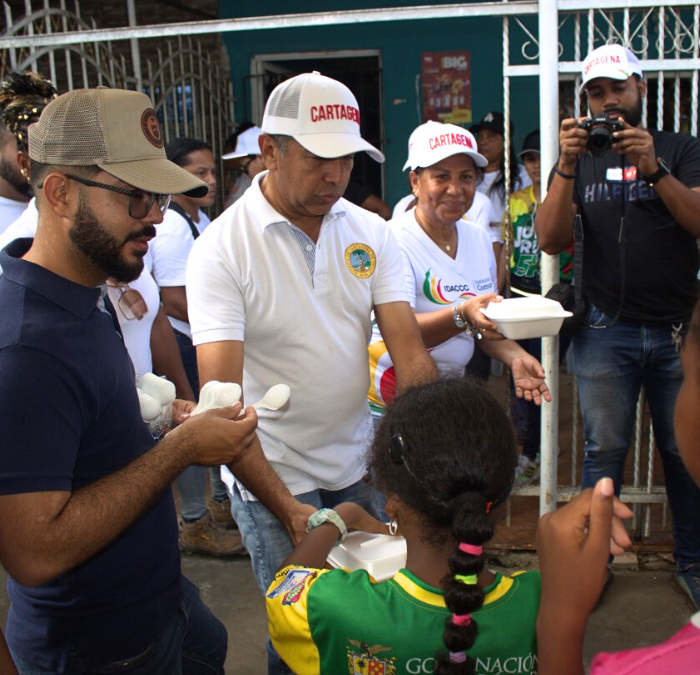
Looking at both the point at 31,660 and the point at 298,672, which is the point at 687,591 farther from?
the point at 31,660

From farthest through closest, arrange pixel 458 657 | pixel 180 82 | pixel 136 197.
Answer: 1. pixel 180 82
2. pixel 136 197
3. pixel 458 657

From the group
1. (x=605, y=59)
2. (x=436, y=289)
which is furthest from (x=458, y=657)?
(x=605, y=59)

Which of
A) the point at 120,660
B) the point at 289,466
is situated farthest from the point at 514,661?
the point at 289,466

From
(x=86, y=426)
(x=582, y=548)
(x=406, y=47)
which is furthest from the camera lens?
(x=406, y=47)

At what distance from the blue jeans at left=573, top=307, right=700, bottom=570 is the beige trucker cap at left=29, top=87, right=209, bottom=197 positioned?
207cm

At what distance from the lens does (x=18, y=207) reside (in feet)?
10.2

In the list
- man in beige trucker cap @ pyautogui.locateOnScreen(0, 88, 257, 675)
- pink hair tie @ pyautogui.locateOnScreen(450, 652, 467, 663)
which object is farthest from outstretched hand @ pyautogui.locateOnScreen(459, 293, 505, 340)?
pink hair tie @ pyautogui.locateOnScreen(450, 652, 467, 663)

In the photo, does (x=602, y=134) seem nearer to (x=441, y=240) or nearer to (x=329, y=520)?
(x=441, y=240)

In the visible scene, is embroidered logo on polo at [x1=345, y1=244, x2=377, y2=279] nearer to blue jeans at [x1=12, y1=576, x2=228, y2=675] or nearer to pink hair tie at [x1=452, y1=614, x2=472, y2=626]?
blue jeans at [x1=12, y1=576, x2=228, y2=675]

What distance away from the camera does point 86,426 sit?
4.95 feet

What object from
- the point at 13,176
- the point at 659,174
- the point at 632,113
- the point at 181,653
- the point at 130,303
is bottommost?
the point at 181,653

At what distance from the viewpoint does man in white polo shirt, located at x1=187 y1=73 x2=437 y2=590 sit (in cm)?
213

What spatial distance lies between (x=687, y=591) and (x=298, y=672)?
2.37m

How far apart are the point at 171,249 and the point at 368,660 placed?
277 cm
